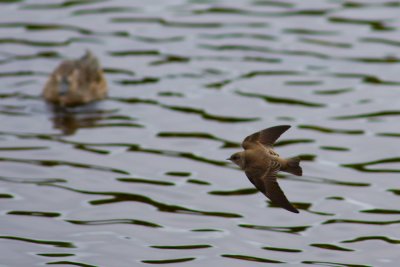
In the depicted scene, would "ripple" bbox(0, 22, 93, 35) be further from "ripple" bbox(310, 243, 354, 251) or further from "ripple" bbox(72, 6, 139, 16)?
"ripple" bbox(310, 243, 354, 251)

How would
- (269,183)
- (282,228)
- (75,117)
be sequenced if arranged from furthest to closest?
(75,117)
(282,228)
(269,183)

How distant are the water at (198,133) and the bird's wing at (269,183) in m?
1.16

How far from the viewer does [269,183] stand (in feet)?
29.7

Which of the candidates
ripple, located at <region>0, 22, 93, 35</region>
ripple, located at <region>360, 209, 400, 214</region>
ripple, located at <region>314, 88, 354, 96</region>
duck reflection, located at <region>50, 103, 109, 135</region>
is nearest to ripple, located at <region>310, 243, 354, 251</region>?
ripple, located at <region>360, 209, 400, 214</region>

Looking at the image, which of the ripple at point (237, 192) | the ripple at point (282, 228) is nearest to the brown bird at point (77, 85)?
the ripple at point (237, 192)

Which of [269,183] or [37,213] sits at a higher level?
[269,183]

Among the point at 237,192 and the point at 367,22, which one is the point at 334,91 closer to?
the point at 367,22

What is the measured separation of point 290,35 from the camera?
Answer: 1650 cm

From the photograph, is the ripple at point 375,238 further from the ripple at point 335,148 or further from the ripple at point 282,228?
the ripple at point 335,148

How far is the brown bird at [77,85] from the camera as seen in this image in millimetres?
14914

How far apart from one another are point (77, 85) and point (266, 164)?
6.50 metres

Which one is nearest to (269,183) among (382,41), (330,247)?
(330,247)

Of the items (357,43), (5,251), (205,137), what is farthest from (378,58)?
(5,251)

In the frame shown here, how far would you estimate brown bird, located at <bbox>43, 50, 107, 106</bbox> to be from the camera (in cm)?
1491
